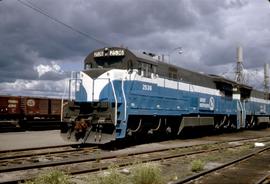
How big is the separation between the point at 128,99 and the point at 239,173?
617 centimetres

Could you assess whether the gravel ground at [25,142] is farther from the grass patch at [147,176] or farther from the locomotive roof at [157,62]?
the grass patch at [147,176]

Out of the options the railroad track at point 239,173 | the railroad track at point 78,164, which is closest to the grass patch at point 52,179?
the railroad track at point 78,164

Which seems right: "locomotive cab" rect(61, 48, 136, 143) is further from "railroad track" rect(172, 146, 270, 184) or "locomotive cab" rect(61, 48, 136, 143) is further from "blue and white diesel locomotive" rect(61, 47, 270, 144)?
"railroad track" rect(172, 146, 270, 184)

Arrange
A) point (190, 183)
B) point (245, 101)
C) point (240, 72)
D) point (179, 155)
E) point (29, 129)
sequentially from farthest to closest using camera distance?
point (240, 72), point (245, 101), point (29, 129), point (179, 155), point (190, 183)

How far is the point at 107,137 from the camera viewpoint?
48.3 feet

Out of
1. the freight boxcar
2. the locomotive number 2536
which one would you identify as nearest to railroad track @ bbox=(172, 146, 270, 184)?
the locomotive number 2536

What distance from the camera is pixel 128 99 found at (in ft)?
51.2

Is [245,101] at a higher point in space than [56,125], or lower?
higher

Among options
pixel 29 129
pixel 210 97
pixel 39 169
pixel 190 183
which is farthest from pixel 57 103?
pixel 190 183

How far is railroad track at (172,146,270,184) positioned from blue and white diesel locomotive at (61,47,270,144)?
4696 millimetres

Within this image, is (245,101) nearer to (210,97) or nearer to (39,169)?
(210,97)

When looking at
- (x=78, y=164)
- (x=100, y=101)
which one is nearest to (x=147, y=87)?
(x=100, y=101)

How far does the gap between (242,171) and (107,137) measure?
18.3ft

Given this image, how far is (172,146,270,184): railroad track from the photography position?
949cm
